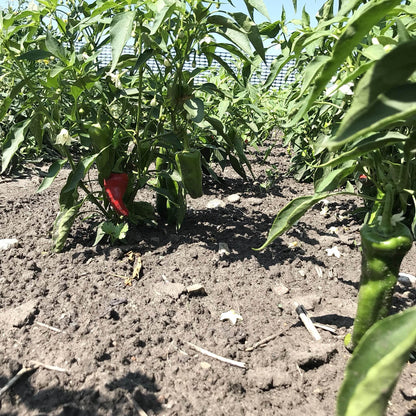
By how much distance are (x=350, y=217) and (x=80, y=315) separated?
157 centimetres

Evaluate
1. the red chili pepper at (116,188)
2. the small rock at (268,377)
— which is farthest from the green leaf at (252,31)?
the small rock at (268,377)

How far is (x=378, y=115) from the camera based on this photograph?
574 millimetres

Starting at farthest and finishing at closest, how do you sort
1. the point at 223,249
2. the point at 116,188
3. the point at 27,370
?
the point at 223,249, the point at 116,188, the point at 27,370

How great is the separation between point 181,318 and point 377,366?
40.0 inches

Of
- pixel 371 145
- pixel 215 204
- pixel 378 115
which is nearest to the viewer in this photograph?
pixel 378 115

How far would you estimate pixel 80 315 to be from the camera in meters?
1.55

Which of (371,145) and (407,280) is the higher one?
(371,145)

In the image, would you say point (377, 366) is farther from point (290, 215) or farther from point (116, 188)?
point (116, 188)

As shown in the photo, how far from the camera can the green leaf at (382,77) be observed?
0.57 meters

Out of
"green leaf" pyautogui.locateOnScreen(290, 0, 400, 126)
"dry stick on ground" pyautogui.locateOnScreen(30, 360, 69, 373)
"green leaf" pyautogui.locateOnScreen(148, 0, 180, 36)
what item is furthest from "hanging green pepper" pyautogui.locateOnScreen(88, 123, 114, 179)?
"green leaf" pyautogui.locateOnScreen(290, 0, 400, 126)

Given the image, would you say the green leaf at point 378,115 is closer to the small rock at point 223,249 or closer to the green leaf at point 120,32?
the green leaf at point 120,32

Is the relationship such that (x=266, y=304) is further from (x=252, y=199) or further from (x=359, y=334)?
(x=252, y=199)

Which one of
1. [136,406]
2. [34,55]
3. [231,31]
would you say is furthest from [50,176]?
[136,406]

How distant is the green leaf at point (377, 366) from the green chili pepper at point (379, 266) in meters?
0.43
